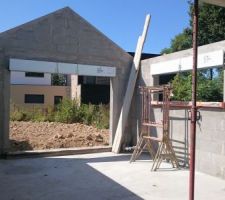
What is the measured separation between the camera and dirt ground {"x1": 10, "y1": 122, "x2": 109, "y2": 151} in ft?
37.1

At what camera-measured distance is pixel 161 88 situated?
8.98 metres

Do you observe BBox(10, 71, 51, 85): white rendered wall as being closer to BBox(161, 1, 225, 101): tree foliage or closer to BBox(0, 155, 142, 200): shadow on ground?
BBox(161, 1, 225, 101): tree foliage

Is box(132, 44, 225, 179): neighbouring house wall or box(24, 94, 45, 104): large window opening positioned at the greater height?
box(24, 94, 45, 104): large window opening

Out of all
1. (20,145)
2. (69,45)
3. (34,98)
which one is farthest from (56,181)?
(34,98)

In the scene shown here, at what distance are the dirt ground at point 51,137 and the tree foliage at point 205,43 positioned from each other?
3.72 metres

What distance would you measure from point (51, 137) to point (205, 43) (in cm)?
1063

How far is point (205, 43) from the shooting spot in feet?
63.0

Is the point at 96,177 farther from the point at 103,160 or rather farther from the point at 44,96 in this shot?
the point at 44,96

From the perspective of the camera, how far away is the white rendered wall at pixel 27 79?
33.3m

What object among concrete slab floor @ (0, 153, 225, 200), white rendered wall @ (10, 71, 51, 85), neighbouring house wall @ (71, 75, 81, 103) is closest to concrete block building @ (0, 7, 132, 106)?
concrete slab floor @ (0, 153, 225, 200)

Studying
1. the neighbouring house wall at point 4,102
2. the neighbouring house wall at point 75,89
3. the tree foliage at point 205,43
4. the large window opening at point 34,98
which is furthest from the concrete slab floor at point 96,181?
the large window opening at point 34,98

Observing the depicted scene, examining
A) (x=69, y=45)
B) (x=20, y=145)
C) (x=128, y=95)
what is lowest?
(x=20, y=145)

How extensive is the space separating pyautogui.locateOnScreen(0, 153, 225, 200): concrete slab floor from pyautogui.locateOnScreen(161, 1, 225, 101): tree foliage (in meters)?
5.86

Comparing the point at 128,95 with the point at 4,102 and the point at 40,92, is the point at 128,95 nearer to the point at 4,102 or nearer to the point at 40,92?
the point at 4,102
